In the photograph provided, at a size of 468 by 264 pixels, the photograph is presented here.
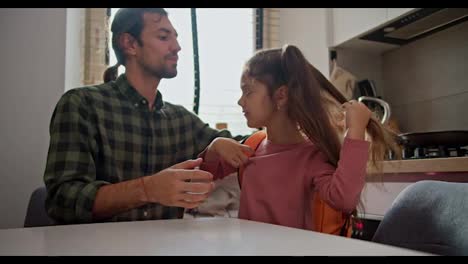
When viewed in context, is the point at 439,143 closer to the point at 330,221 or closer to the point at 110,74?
the point at 330,221

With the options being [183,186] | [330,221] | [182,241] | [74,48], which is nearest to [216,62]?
[74,48]

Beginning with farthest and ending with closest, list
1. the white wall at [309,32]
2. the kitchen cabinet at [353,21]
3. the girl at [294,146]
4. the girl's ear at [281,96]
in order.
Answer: the white wall at [309,32]
the kitchen cabinet at [353,21]
the girl's ear at [281,96]
the girl at [294,146]

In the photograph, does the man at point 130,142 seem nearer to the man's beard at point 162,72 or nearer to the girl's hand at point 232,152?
the man's beard at point 162,72

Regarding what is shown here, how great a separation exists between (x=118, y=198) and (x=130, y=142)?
0.35 meters

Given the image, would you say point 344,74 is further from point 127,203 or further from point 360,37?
point 127,203

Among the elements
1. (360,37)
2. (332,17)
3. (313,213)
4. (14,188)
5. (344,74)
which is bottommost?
(14,188)

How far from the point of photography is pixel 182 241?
0.52m

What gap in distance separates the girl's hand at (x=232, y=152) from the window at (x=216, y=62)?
145cm

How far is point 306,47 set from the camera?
8.36 feet

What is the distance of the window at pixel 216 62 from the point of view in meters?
2.51

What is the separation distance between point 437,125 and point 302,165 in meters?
1.35

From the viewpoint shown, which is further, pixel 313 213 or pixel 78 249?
pixel 313 213

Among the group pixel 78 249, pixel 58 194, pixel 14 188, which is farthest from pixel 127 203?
pixel 14 188

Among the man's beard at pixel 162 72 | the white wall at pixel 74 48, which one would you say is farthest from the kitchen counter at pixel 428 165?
the white wall at pixel 74 48
